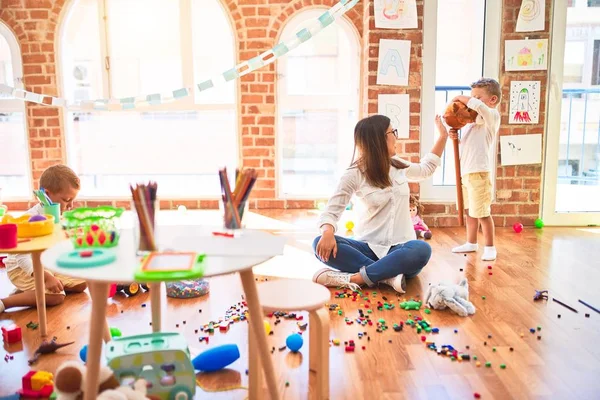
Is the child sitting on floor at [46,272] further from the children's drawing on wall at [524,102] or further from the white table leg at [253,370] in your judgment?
the children's drawing on wall at [524,102]

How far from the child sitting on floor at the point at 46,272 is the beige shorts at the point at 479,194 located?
217cm

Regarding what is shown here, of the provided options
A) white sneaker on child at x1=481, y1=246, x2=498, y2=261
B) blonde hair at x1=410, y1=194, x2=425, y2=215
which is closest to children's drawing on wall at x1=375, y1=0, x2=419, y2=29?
blonde hair at x1=410, y1=194, x2=425, y2=215

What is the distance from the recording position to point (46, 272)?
230 centimetres

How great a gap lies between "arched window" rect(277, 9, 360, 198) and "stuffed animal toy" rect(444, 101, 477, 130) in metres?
1.65

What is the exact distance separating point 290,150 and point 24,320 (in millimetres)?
3021

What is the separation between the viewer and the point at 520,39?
370 cm

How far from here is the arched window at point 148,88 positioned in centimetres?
461

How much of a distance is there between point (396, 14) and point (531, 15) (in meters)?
0.92

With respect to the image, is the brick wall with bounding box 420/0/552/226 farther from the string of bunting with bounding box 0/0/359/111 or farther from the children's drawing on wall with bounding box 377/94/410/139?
the string of bunting with bounding box 0/0/359/111

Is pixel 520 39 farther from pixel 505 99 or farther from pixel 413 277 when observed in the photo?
pixel 413 277

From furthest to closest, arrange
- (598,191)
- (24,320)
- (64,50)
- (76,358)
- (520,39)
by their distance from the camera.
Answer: (64,50) < (598,191) < (520,39) < (24,320) < (76,358)

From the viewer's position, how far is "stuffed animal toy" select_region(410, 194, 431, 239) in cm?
359

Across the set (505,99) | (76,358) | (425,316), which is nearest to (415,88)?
(505,99)

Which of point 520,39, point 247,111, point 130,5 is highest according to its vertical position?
point 130,5
